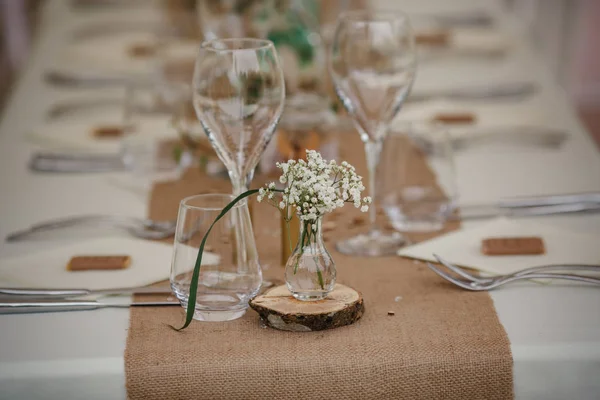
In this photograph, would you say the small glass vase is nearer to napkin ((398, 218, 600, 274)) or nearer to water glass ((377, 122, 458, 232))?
napkin ((398, 218, 600, 274))

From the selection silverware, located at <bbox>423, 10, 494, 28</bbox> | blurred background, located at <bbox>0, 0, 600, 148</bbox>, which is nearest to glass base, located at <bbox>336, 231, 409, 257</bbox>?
silverware, located at <bbox>423, 10, 494, 28</bbox>

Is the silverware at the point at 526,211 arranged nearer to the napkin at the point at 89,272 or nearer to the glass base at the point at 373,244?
the glass base at the point at 373,244

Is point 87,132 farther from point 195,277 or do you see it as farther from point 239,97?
point 195,277

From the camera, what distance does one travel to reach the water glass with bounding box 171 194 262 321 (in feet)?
3.65

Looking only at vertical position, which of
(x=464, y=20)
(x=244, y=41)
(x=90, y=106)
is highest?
(x=244, y=41)

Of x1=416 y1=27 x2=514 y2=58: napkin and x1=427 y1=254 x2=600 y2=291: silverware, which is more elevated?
x1=416 y1=27 x2=514 y2=58: napkin

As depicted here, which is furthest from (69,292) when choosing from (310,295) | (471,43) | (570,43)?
(570,43)

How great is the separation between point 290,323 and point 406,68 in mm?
505

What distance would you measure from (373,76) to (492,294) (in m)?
0.41

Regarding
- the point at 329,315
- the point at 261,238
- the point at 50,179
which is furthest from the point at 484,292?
the point at 50,179

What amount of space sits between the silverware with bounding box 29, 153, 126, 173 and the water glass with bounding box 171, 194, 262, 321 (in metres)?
0.79

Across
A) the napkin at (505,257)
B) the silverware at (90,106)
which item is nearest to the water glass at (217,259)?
the napkin at (505,257)

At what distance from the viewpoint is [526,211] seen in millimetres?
1554

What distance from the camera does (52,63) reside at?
2.84m
